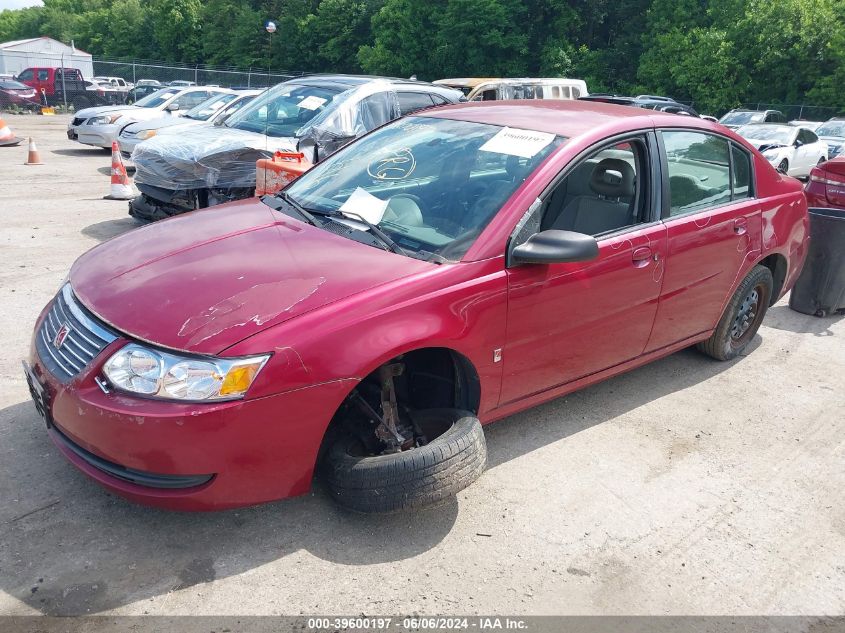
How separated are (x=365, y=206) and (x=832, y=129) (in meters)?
21.4

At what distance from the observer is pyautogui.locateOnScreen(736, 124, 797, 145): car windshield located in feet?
53.4

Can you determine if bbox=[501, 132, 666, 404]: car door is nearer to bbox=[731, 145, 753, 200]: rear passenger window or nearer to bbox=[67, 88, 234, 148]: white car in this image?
bbox=[731, 145, 753, 200]: rear passenger window

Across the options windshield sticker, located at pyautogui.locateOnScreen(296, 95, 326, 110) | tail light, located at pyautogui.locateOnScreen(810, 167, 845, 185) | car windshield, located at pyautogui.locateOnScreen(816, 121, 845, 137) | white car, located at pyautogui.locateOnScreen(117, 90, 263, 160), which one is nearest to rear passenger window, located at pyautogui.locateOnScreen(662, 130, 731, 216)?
tail light, located at pyautogui.locateOnScreen(810, 167, 845, 185)

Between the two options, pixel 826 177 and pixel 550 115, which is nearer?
pixel 550 115

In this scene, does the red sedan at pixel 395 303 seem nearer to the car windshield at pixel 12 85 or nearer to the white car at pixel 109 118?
the white car at pixel 109 118

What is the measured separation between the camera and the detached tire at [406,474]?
2.90 meters

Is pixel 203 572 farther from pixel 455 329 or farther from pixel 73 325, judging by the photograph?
pixel 455 329

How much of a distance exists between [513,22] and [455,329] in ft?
140

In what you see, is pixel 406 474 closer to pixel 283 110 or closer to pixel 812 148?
pixel 283 110

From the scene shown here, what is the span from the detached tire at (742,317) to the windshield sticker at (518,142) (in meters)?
1.96

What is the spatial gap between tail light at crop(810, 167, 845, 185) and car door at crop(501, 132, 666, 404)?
10.9 feet

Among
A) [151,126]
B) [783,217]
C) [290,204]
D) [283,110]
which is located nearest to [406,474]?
[290,204]

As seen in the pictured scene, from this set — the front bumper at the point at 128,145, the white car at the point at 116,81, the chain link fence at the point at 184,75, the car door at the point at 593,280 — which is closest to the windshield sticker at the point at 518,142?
the car door at the point at 593,280

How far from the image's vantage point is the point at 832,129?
A: 20688 mm
